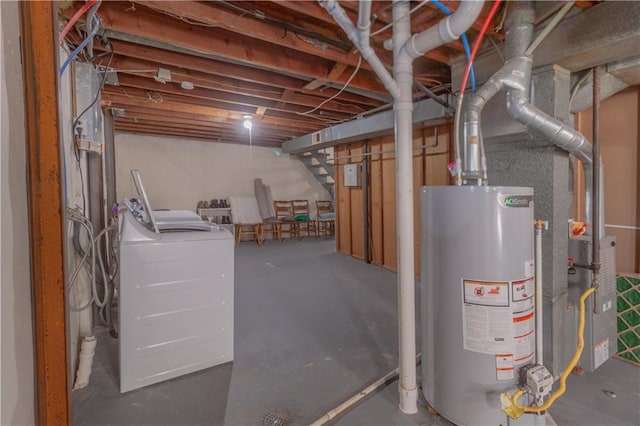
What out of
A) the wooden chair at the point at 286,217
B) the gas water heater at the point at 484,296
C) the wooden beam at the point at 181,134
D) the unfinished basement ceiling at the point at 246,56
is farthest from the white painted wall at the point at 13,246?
the wooden chair at the point at 286,217

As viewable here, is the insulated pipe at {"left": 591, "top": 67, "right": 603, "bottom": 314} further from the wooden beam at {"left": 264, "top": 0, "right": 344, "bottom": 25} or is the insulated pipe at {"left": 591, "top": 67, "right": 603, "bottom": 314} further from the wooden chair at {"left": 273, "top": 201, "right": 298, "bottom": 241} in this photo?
the wooden chair at {"left": 273, "top": 201, "right": 298, "bottom": 241}

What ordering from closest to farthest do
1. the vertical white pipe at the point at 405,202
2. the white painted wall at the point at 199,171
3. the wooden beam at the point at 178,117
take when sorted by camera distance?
the vertical white pipe at the point at 405,202
the wooden beam at the point at 178,117
the white painted wall at the point at 199,171

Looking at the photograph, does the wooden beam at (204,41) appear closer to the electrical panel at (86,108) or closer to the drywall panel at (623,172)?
the electrical panel at (86,108)

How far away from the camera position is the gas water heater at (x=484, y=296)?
132 centimetres

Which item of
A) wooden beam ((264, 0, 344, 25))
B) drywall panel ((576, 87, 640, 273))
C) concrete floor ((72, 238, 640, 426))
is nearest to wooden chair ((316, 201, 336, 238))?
concrete floor ((72, 238, 640, 426))

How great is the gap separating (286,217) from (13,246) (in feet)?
20.4

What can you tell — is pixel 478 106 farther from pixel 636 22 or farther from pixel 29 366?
pixel 29 366

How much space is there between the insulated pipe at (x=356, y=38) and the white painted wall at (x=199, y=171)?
5.76 meters

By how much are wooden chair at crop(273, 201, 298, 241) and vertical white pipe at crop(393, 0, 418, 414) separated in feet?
17.9

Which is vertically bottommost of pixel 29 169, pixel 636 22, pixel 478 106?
pixel 29 169

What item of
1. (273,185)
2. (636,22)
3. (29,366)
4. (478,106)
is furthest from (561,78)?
(273,185)

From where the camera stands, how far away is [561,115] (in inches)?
66.1

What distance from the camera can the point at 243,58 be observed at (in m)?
2.21

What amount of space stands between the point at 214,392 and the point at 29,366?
113cm
